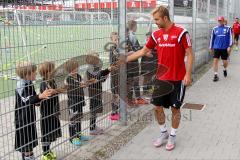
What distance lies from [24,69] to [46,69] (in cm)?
29

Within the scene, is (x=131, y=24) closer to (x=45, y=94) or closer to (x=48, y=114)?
(x=48, y=114)

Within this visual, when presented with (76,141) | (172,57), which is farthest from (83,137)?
(172,57)

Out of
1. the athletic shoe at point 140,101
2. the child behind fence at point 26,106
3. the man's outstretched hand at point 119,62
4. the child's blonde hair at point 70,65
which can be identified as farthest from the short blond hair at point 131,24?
the child behind fence at point 26,106

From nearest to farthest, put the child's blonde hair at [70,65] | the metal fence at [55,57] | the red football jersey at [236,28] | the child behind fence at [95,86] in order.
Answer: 1. the metal fence at [55,57]
2. the child's blonde hair at [70,65]
3. the child behind fence at [95,86]
4. the red football jersey at [236,28]

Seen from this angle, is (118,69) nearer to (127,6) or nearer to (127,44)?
(127,44)

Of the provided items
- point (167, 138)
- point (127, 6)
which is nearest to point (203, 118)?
point (167, 138)

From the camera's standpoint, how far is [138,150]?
5156 millimetres

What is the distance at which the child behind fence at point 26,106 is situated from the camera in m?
3.95

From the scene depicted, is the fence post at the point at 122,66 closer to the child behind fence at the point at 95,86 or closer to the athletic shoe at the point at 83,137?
the child behind fence at the point at 95,86

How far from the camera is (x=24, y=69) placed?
3.94 meters

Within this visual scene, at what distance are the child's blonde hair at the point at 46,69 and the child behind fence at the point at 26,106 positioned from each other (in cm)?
11

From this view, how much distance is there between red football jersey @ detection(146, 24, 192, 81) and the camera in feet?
16.1

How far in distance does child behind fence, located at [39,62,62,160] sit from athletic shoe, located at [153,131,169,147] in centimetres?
140

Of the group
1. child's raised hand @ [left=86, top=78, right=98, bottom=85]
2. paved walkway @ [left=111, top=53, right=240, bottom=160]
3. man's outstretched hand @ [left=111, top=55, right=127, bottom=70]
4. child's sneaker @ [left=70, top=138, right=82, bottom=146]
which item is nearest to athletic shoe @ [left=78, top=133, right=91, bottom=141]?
child's sneaker @ [left=70, top=138, right=82, bottom=146]
